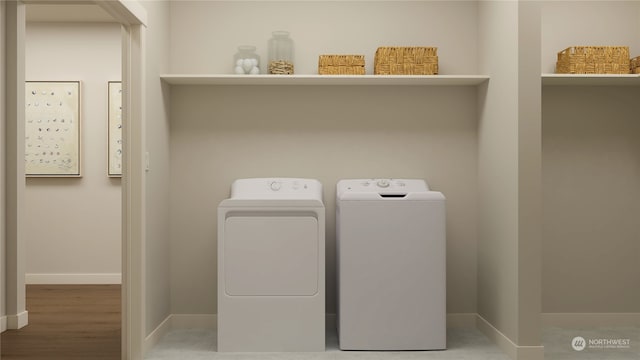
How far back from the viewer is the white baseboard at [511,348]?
312 cm

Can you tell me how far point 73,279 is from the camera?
5523 millimetres

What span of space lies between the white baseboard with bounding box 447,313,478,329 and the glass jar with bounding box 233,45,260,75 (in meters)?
2.11

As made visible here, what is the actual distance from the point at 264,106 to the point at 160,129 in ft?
2.35

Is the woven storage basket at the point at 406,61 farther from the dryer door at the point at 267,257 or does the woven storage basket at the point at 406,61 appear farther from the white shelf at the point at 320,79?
the dryer door at the point at 267,257

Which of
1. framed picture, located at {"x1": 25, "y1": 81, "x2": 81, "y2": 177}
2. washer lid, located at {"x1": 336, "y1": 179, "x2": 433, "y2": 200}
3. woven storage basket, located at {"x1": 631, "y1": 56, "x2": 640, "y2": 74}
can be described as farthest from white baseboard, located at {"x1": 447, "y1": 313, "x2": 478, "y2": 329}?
framed picture, located at {"x1": 25, "y1": 81, "x2": 81, "y2": 177}

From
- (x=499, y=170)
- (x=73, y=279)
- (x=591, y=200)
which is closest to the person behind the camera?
(x=499, y=170)

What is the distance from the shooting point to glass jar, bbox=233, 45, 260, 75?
12.4ft

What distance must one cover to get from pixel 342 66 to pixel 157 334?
79.8 inches

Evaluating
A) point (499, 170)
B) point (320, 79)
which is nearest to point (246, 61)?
point (320, 79)

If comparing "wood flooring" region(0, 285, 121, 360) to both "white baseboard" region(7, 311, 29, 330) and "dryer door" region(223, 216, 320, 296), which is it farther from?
"dryer door" region(223, 216, 320, 296)

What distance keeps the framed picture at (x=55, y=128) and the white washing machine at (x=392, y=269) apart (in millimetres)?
3321

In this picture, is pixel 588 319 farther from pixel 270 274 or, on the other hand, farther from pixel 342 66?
pixel 342 66

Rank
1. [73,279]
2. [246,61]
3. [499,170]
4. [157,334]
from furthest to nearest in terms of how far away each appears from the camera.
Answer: [73,279], [246,61], [157,334], [499,170]

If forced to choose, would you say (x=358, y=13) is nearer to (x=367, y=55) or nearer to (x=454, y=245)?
(x=367, y=55)
